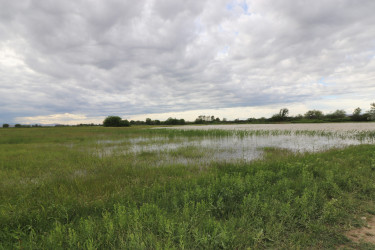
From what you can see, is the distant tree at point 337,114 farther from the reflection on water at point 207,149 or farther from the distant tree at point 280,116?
the reflection on water at point 207,149

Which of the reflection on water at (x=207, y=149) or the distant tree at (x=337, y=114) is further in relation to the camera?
the distant tree at (x=337, y=114)

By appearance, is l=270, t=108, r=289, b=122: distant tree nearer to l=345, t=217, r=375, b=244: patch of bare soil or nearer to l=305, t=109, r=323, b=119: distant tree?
l=305, t=109, r=323, b=119: distant tree

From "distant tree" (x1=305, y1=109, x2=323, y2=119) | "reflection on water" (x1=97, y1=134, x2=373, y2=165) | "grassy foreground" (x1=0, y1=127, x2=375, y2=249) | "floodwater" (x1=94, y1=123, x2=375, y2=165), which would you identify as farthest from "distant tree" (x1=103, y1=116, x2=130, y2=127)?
"distant tree" (x1=305, y1=109, x2=323, y2=119)

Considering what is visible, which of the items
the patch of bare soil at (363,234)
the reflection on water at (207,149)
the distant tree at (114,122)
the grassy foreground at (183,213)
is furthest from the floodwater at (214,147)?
→ the distant tree at (114,122)

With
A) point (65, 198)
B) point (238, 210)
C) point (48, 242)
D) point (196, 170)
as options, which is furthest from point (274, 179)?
point (65, 198)

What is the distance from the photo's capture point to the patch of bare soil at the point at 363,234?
313 centimetres

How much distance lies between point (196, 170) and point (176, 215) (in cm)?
464

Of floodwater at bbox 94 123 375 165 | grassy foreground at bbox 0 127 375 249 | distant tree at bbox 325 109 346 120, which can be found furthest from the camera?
distant tree at bbox 325 109 346 120

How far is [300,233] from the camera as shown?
3.19 metres

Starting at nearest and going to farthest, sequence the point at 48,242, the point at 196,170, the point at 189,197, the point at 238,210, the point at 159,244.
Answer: the point at 159,244 < the point at 48,242 < the point at 238,210 < the point at 189,197 < the point at 196,170

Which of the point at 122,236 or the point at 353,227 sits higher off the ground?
the point at 122,236

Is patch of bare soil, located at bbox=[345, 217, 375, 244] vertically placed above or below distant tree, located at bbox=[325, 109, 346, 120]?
below

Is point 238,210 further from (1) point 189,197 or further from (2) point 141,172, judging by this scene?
(2) point 141,172

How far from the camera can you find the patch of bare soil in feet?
10.3
